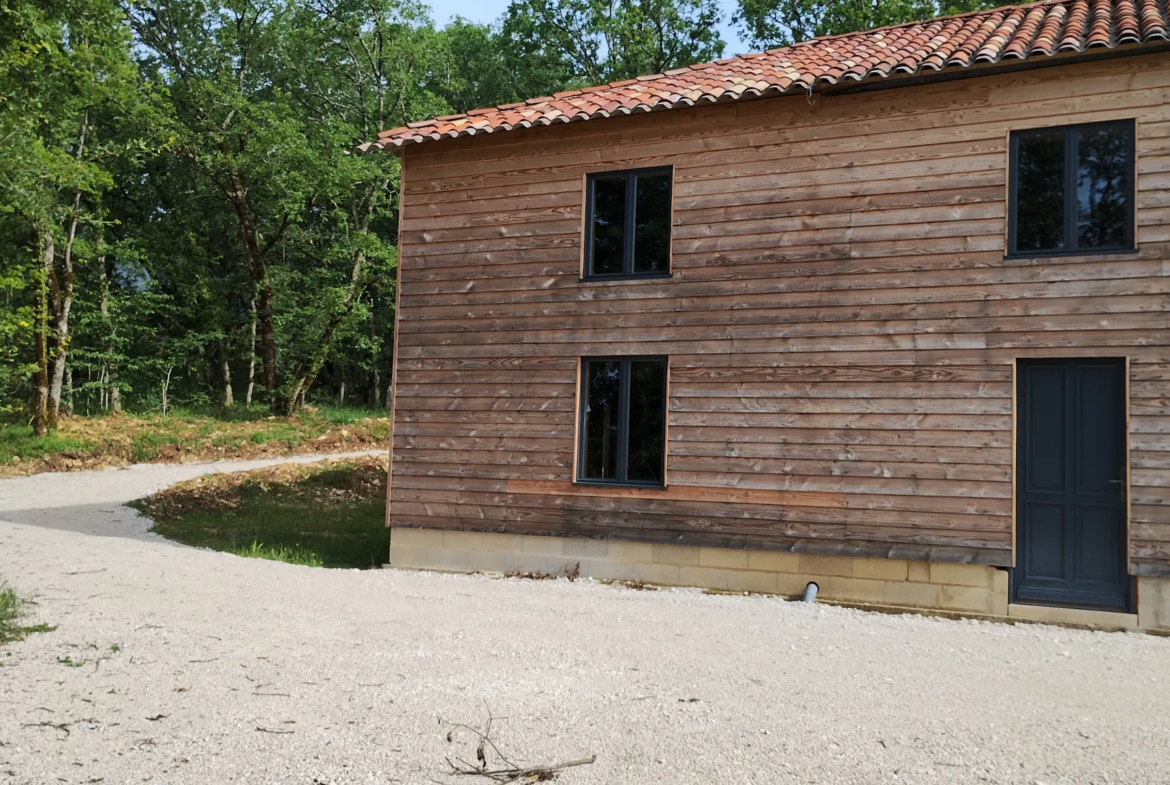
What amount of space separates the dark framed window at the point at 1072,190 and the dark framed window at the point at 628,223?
12.0ft

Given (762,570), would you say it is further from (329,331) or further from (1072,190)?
(329,331)

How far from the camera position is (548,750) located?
4.68m

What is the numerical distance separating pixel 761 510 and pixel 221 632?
17.8 ft

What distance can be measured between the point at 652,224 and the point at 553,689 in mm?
6337

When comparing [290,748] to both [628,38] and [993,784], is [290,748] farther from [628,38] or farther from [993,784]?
[628,38]

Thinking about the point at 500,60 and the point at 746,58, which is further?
the point at 500,60

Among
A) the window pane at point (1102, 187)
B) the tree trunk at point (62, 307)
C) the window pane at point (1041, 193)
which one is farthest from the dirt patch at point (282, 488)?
the window pane at point (1102, 187)

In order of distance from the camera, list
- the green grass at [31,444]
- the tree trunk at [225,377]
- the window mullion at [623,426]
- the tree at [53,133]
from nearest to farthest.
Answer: the window mullion at [623,426], the tree at [53,133], the green grass at [31,444], the tree trunk at [225,377]

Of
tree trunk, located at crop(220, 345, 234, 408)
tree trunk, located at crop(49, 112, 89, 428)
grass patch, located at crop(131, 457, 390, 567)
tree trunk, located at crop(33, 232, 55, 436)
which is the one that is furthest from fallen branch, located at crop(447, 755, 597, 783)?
tree trunk, located at crop(220, 345, 234, 408)

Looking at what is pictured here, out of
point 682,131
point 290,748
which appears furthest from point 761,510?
point 290,748

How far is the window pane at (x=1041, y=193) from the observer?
897 cm

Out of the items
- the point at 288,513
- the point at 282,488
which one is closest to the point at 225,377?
the point at 282,488

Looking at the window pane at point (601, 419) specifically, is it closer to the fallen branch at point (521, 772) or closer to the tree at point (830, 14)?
the fallen branch at point (521, 772)

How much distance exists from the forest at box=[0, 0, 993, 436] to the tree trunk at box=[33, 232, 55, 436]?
74mm
